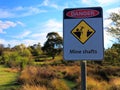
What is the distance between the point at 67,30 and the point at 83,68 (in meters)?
0.51

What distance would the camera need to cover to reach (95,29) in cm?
416

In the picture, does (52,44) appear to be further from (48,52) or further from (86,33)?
(86,33)

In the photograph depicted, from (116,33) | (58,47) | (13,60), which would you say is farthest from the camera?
(58,47)

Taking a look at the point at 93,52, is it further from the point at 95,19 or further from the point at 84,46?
the point at 95,19

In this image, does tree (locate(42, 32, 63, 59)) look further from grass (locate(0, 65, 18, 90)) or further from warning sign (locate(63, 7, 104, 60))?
warning sign (locate(63, 7, 104, 60))

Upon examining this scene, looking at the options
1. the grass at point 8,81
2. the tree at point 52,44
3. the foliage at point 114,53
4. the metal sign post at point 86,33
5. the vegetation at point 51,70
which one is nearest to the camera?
the metal sign post at point 86,33

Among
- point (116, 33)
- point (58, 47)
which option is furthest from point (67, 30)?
point (58, 47)

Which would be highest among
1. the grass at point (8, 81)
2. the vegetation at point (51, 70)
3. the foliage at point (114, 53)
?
the foliage at point (114, 53)

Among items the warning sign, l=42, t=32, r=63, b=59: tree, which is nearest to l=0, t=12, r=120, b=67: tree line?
l=42, t=32, r=63, b=59: tree

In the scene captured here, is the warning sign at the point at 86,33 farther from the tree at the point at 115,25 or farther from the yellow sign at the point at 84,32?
the tree at the point at 115,25

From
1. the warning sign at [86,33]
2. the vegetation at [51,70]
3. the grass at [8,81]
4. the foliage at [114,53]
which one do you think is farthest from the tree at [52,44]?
the warning sign at [86,33]

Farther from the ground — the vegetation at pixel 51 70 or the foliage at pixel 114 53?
the foliage at pixel 114 53

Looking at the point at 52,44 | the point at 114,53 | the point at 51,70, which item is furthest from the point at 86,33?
the point at 52,44

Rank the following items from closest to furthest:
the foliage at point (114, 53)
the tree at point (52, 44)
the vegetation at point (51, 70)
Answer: the vegetation at point (51, 70) → the foliage at point (114, 53) → the tree at point (52, 44)
